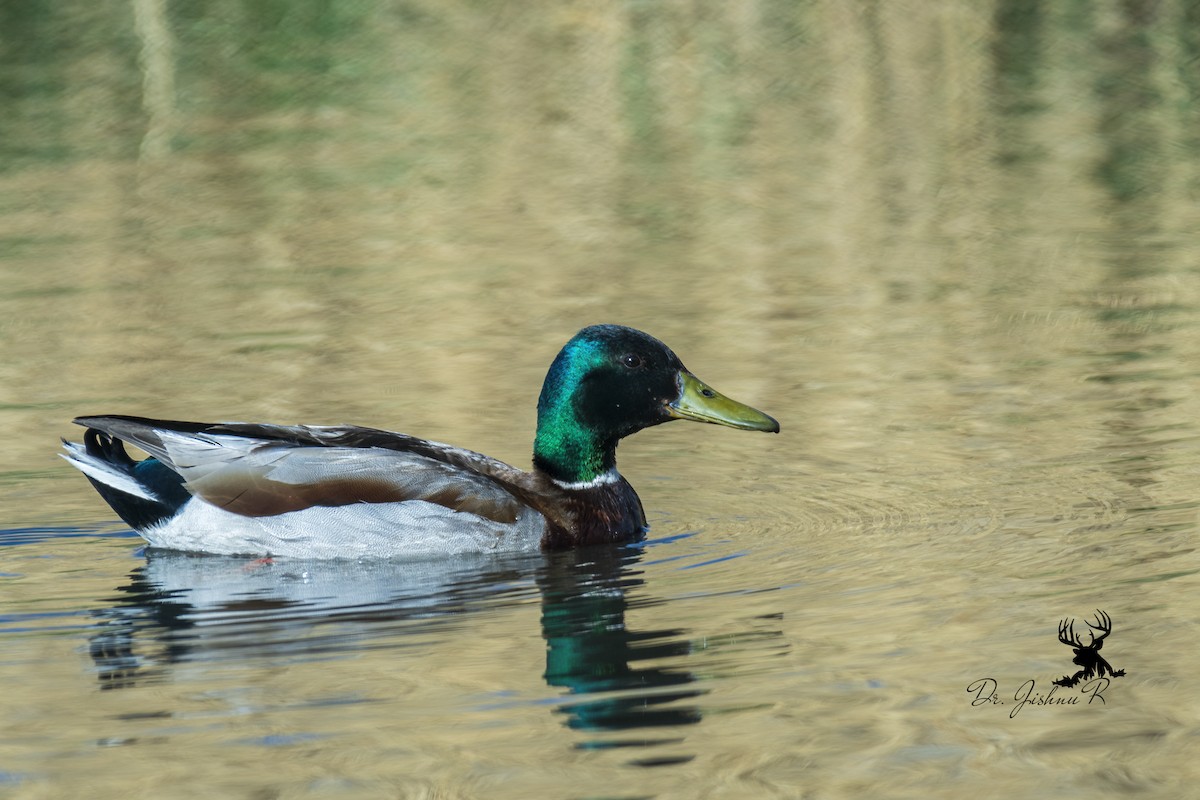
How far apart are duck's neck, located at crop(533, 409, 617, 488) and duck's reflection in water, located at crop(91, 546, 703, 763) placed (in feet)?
1.71

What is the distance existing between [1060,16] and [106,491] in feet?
69.6

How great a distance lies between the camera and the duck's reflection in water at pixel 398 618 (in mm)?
7402

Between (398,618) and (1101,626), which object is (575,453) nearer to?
(398,618)

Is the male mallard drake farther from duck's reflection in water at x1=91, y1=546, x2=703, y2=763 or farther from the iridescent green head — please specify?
duck's reflection in water at x1=91, y1=546, x2=703, y2=763

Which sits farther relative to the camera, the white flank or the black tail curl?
the black tail curl

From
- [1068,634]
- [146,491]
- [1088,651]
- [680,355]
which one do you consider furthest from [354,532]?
[680,355]

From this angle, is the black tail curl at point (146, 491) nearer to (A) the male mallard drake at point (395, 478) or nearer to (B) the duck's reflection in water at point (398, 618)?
(A) the male mallard drake at point (395, 478)

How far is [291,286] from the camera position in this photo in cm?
1614

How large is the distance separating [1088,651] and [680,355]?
613cm

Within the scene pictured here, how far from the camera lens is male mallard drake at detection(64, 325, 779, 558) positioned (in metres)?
9.70

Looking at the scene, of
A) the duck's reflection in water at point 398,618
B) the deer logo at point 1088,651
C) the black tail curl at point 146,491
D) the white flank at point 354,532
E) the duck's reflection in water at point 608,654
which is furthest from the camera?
the black tail curl at point 146,491

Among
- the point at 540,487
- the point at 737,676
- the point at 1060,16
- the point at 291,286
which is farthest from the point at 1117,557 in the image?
the point at 1060,16

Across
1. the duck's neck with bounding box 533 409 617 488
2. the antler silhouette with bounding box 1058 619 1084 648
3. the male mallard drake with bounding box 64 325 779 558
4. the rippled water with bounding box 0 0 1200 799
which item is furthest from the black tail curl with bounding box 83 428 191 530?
the antler silhouette with bounding box 1058 619 1084 648

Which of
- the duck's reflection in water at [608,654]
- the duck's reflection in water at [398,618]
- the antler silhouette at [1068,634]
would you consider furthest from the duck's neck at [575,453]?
A: the antler silhouette at [1068,634]
